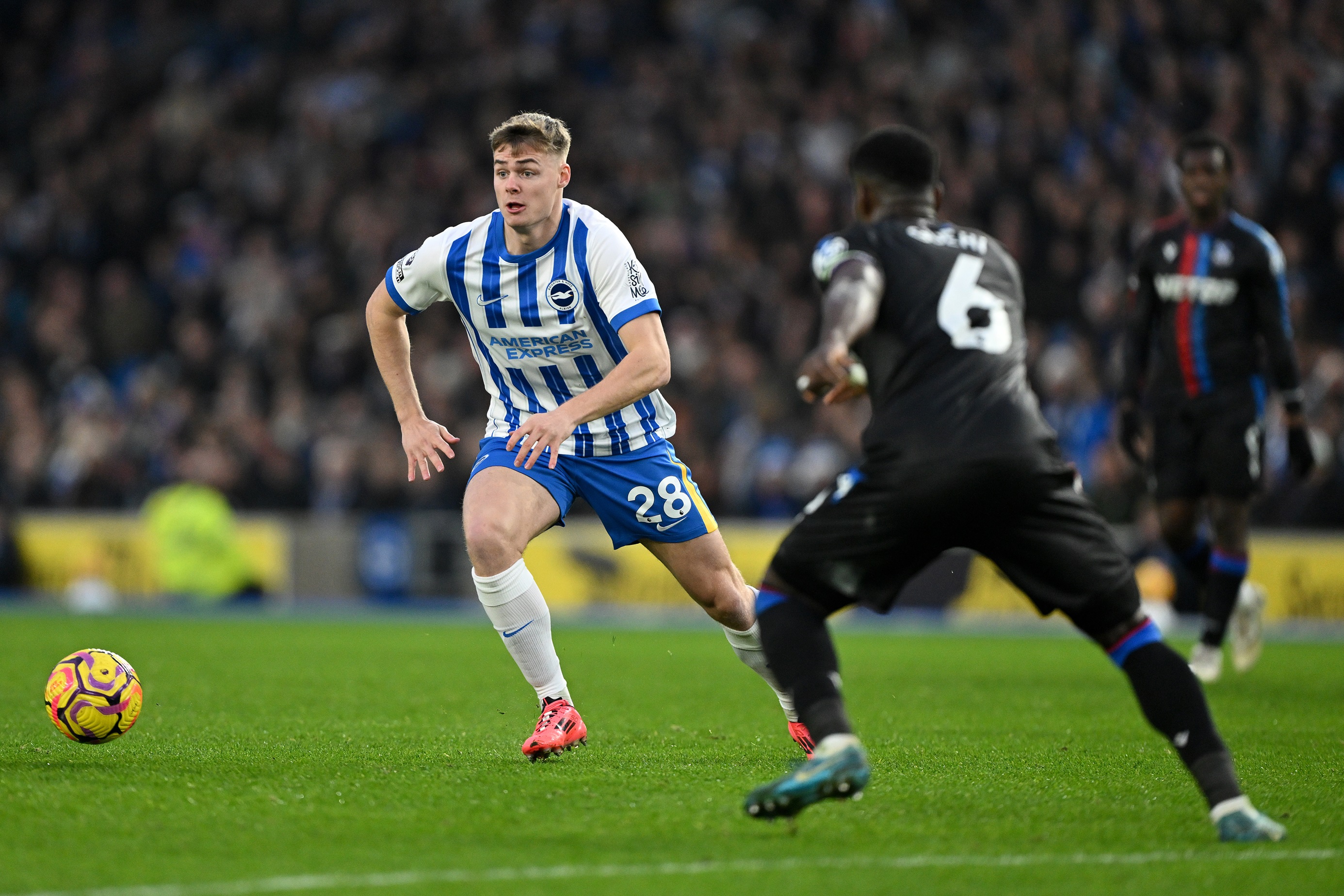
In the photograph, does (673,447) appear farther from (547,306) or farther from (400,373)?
(400,373)

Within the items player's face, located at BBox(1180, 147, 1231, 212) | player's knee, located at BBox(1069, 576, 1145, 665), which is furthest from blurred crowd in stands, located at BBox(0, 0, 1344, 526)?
player's knee, located at BBox(1069, 576, 1145, 665)

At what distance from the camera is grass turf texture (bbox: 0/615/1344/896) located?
416 centimetres

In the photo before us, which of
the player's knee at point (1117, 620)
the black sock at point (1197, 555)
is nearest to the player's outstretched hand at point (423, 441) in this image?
the player's knee at point (1117, 620)

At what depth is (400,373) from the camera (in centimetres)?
663

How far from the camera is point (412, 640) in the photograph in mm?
13156

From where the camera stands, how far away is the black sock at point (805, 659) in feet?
14.8

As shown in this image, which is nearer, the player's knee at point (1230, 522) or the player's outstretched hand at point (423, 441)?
the player's outstretched hand at point (423, 441)

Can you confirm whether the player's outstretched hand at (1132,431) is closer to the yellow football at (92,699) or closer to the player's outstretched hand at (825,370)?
the player's outstretched hand at (825,370)

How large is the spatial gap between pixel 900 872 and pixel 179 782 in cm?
258

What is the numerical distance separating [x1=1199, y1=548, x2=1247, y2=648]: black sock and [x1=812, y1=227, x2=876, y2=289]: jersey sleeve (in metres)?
5.23

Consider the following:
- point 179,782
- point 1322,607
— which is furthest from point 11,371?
point 179,782

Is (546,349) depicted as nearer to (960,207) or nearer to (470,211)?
(960,207)

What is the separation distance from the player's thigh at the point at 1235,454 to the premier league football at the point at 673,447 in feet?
0.11

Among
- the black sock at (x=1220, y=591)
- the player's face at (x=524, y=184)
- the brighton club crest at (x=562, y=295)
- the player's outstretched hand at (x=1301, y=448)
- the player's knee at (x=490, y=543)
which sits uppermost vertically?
the player's face at (x=524, y=184)
